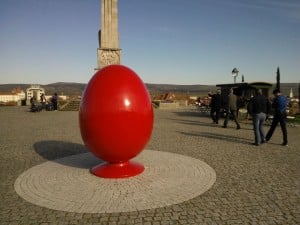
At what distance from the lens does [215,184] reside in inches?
246

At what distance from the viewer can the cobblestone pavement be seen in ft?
15.4

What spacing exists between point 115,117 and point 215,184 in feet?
8.14

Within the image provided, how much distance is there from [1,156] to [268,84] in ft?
59.6

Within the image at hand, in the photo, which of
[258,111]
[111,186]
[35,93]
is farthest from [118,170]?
[35,93]

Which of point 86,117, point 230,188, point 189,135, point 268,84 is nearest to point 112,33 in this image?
point 268,84

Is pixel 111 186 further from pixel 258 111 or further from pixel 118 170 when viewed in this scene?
pixel 258 111

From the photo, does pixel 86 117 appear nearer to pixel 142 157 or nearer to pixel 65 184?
pixel 65 184

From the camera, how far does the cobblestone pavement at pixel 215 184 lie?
15.4 ft

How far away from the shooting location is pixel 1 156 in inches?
359

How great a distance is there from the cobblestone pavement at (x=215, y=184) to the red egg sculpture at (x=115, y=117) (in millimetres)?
1886

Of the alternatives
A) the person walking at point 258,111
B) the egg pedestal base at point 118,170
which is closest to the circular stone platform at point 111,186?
the egg pedestal base at point 118,170

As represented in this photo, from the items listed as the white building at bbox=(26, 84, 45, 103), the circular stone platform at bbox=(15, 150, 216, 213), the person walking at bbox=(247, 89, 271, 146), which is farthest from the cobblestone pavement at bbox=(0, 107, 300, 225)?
the white building at bbox=(26, 84, 45, 103)

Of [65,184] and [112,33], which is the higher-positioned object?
[112,33]

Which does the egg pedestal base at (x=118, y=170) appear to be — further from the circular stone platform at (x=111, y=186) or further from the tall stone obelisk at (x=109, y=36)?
the tall stone obelisk at (x=109, y=36)
